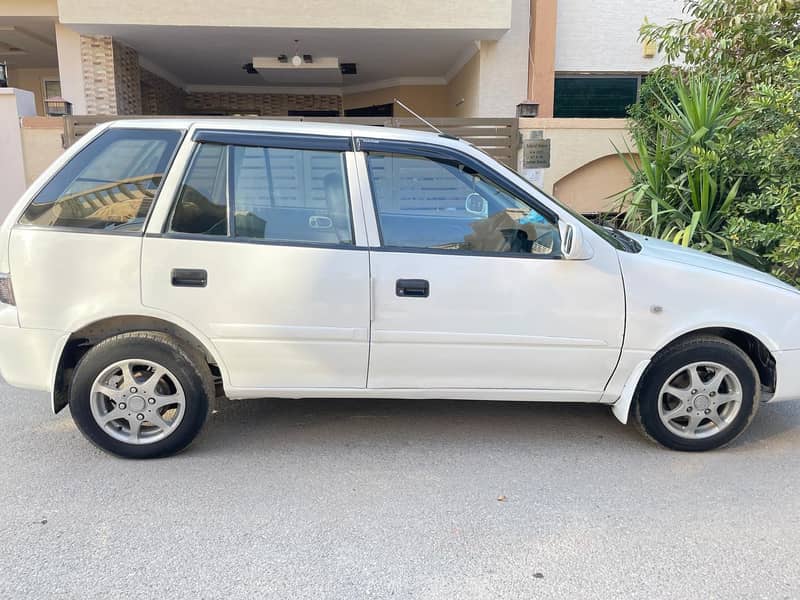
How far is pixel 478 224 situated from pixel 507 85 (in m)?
7.92

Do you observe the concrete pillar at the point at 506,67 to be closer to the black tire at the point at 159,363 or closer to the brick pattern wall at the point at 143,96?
the brick pattern wall at the point at 143,96

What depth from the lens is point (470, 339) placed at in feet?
11.8

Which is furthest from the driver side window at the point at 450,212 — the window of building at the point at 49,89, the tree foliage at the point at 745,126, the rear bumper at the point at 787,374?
the window of building at the point at 49,89

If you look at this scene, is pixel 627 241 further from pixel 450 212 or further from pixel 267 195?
pixel 267 195

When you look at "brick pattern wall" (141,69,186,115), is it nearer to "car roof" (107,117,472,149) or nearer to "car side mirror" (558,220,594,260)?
"car roof" (107,117,472,149)

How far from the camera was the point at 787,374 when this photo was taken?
147 inches

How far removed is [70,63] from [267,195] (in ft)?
29.4

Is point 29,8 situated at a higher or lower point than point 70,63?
higher

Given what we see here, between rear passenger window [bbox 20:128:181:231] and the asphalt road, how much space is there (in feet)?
4.65

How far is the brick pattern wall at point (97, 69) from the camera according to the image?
1041 centimetres

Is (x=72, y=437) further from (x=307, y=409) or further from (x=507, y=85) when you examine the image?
(x=507, y=85)

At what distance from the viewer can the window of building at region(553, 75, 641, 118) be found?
11.1 meters

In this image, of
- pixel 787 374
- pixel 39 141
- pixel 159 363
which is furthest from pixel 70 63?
pixel 787 374

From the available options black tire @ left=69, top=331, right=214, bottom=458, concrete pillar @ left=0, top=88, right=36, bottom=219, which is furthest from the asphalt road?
concrete pillar @ left=0, top=88, right=36, bottom=219
